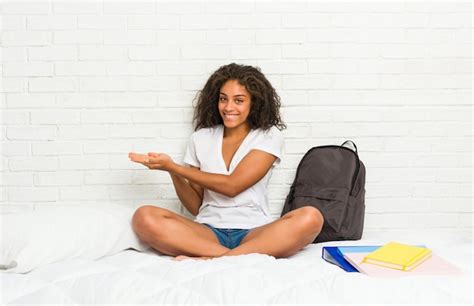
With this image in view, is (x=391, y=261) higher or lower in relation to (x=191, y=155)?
lower

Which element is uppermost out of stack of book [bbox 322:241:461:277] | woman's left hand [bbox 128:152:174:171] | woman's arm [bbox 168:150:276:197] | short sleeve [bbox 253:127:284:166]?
short sleeve [bbox 253:127:284:166]

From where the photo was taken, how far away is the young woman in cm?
236

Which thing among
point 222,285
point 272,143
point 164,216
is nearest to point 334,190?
point 272,143

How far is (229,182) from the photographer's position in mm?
2564

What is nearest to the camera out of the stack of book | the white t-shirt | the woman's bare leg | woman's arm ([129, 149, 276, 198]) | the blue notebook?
the stack of book

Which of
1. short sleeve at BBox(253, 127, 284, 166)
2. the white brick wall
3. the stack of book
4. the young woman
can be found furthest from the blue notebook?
the white brick wall

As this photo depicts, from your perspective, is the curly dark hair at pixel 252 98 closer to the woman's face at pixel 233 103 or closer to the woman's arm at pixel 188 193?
the woman's face at pixel 233 103

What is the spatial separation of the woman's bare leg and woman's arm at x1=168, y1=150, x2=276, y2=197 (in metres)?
0.20

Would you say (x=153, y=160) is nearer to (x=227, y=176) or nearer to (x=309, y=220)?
(x=227, y=176)

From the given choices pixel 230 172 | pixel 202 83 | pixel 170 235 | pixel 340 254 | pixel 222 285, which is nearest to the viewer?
pixel 222 285

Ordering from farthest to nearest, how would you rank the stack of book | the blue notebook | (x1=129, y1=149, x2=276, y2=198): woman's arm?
(x1=129, y1=149, x2=276, y2=198): woman's arm → the blue notebook → the stack of book

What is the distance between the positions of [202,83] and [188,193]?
53cm

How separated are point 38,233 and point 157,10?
1.19m

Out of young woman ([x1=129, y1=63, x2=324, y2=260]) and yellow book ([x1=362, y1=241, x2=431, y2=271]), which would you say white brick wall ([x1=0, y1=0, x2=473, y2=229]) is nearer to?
young woman ([x1=129, y1=63, x2=324, y2=260])
